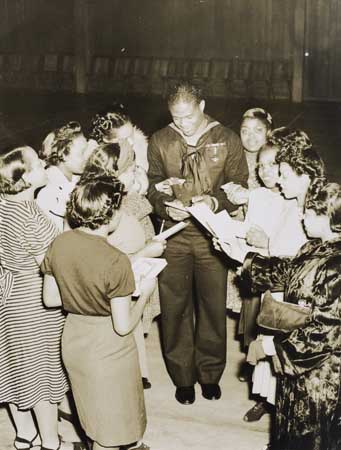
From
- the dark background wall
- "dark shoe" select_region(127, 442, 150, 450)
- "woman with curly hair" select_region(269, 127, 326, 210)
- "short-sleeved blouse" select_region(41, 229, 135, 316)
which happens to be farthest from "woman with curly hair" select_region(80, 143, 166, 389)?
the dark background wall

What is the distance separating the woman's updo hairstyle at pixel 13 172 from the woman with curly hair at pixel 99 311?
0.54 m

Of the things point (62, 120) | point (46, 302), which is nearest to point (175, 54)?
point (62, 120)

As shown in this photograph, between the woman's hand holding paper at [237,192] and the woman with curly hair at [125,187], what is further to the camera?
the woman's hand holding paper at [237,192]

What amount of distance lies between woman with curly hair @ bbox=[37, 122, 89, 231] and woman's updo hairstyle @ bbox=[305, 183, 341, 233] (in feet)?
5.62

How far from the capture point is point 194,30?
53.6 feet

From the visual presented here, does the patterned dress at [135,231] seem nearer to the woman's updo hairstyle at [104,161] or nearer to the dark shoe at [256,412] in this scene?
the woman's updo hairstyle at [104,161]

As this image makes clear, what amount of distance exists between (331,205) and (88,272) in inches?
44.5

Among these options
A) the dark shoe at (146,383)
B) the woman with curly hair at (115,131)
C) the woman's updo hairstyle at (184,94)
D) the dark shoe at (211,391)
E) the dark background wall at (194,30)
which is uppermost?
the dark background wall at (194,30)

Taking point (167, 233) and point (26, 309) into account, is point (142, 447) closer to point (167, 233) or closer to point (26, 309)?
point (26, 309)

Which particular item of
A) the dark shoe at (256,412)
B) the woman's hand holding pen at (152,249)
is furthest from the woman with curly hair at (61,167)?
the dark shoe at (256,412)

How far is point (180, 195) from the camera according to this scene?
4.59m

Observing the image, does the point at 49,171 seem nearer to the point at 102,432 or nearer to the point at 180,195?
the point at 180,195

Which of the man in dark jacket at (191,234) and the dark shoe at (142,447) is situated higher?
the man in dark jacket at (191,234)

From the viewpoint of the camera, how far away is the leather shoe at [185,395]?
4.77 metres
